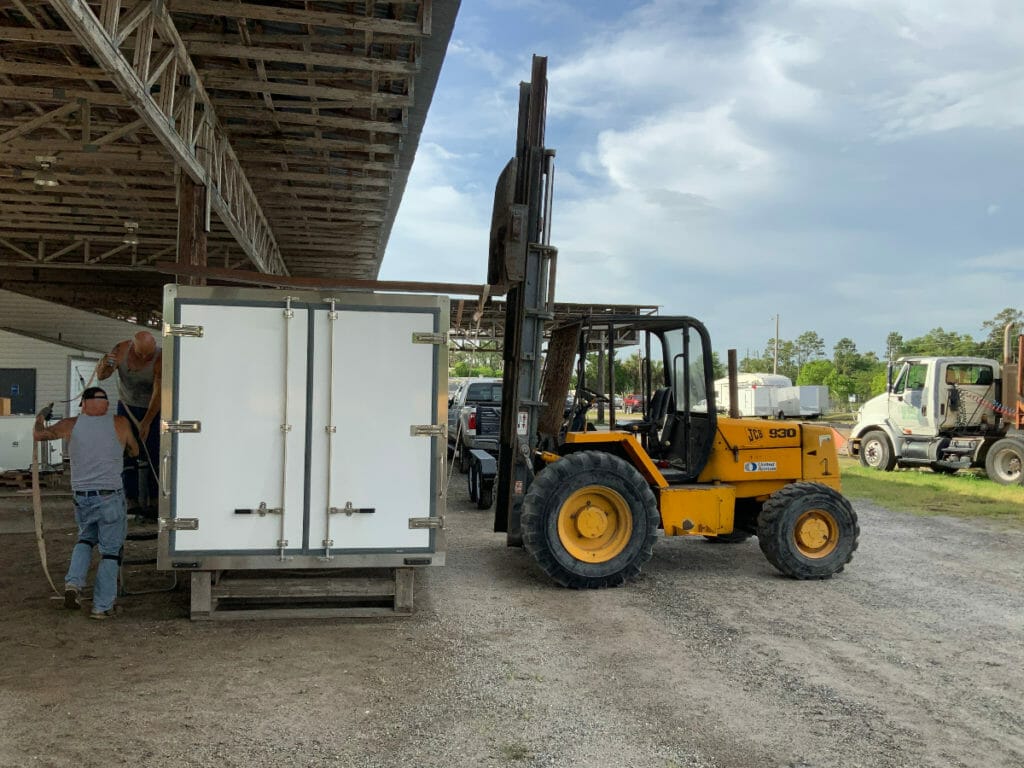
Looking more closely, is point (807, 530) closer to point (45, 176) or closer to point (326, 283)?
point (326, 283)

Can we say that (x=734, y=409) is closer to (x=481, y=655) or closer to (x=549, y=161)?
(x=549, y=161)

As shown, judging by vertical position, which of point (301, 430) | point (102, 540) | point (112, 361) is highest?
point (112, 361)

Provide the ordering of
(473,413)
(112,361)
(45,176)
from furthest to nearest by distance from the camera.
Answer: (473,413) → (45,176) → (112,361)

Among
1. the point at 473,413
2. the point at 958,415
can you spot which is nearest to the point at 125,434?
the point at 473,413

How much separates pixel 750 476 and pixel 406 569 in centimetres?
365

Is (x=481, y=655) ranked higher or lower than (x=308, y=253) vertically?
lower

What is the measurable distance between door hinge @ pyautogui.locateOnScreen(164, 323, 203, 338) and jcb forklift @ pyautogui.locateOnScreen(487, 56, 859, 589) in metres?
2.59

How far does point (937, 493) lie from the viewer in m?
14.6

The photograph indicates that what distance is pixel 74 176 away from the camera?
12.8 m

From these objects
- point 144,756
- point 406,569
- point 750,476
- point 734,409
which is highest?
point 734,409

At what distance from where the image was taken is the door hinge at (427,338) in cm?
606

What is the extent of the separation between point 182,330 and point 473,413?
8.17 m

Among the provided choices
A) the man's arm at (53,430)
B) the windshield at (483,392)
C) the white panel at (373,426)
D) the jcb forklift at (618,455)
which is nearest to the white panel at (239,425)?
the white panel at (373,426)

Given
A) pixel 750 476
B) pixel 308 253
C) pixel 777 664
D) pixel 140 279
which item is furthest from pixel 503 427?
pixel 140 279
